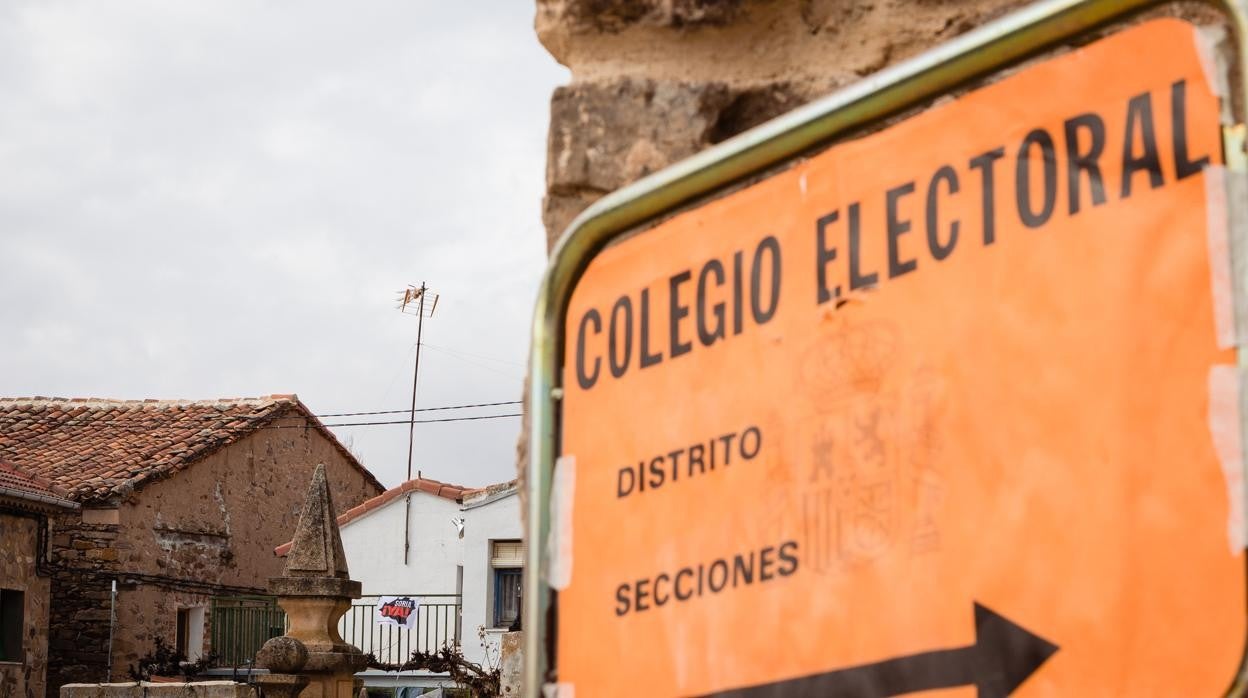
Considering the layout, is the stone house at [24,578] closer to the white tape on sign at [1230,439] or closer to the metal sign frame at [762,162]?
the metal sign frame at [762,162]

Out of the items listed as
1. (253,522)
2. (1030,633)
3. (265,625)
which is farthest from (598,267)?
(253,522)

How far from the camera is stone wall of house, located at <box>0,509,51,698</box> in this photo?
1716 centimetres

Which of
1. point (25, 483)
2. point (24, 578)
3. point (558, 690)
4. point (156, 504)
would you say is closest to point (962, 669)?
point (558, 690)

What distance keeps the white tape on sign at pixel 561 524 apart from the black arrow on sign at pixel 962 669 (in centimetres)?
31

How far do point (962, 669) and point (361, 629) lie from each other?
1886cm

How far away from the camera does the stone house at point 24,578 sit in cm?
1716

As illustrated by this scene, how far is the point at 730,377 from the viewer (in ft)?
4.30

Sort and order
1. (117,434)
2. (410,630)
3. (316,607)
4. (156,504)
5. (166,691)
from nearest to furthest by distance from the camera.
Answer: (316,607) → (166,691) → (410,630) → (156,504) → (117,434)

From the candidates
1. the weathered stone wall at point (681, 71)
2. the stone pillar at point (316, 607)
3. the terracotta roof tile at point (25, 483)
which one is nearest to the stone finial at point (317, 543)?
the stone pillar at point (316, 607)

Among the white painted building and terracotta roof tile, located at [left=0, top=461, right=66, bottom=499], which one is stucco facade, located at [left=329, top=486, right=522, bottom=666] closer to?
the white painted building

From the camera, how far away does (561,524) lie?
1439 mm

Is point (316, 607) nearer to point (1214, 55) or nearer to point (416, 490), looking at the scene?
point (1214, 55)

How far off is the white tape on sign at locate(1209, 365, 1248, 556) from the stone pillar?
7.58m

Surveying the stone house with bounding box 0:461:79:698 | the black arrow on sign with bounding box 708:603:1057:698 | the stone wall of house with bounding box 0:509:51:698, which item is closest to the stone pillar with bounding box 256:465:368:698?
the black arrow on sign with bounding box 708:603:1057:698
